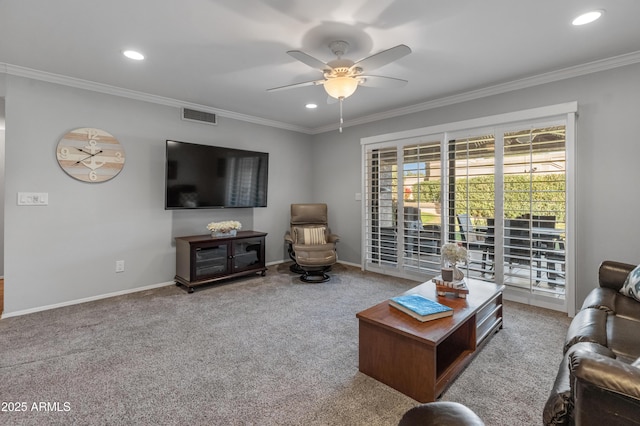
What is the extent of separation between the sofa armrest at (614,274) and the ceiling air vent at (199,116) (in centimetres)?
465

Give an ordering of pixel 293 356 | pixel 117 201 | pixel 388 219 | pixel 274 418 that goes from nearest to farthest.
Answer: pixel 274 418 < pixel 293 356 < pixel 117 201 < pixel 388 219

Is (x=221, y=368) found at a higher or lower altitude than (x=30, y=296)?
lower

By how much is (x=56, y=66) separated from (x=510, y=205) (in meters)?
4.95

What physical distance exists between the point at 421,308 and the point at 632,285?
1.46m

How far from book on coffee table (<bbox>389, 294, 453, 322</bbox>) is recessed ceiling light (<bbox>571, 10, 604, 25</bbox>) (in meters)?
2.30

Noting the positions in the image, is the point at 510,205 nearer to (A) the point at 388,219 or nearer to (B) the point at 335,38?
(A) the point at 388,219

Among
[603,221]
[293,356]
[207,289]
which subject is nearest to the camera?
[293,356]

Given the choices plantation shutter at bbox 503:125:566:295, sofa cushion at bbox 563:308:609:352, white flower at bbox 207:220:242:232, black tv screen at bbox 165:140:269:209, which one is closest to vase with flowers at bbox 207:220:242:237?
white flower at bbox 207:220:242:232

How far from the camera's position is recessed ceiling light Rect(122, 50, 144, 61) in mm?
2689

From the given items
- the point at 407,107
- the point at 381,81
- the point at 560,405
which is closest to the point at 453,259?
the point at 560,405

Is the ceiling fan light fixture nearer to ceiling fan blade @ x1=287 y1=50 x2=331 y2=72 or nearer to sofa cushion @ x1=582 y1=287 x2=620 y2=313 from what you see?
ceiling fan blade @ x1=287 y1=50 x2=331 y2=72

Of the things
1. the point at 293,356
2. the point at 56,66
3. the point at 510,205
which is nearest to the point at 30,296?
the point at 56,66

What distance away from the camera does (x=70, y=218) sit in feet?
10.9

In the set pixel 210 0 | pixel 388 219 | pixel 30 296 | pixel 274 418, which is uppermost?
pixel 210 0
